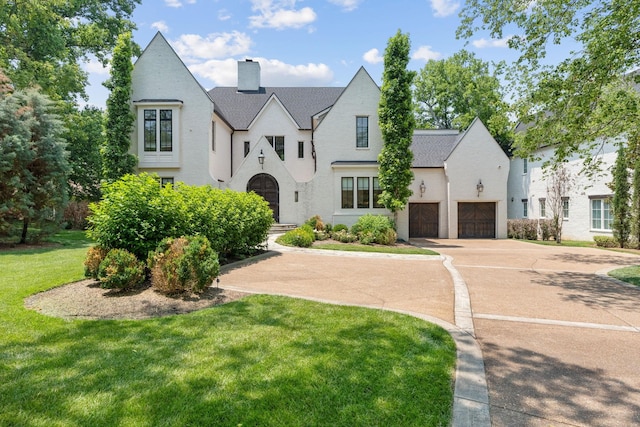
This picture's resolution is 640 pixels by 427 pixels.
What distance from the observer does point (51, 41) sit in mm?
19969

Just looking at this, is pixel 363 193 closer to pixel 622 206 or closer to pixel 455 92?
pixel 622 206

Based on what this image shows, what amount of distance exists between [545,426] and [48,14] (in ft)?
83.2

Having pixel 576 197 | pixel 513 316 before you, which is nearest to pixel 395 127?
pixel 576 197

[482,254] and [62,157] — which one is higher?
[62,157]

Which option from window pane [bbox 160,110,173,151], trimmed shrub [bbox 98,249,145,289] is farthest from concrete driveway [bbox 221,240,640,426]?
window pane [bbox 160,110,173,151]

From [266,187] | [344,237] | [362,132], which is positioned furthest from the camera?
[362,132]

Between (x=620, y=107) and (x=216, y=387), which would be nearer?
(x=216, y=387)

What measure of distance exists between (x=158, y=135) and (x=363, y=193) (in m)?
12.6

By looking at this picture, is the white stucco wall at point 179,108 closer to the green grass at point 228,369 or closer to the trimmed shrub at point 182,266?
the trimmed shrub at point 182,266

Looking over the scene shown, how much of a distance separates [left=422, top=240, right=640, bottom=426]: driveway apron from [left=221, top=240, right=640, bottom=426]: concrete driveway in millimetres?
14

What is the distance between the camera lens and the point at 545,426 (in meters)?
2.78

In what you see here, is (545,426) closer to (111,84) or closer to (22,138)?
(22,138)

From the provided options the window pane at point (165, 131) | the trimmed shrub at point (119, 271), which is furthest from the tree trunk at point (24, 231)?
the trimmed shrub at point (119, 271)

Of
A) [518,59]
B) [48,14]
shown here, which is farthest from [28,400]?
[48,14]
